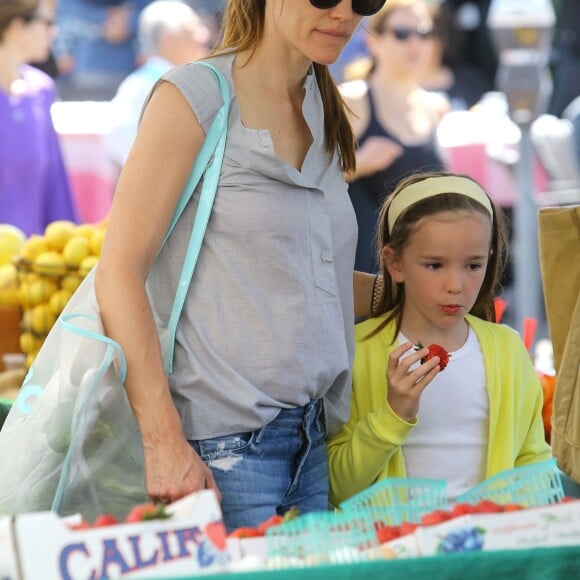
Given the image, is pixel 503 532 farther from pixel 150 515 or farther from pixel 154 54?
pixel 154 54

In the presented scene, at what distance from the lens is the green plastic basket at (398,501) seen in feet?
4.56

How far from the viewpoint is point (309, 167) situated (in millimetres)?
1741

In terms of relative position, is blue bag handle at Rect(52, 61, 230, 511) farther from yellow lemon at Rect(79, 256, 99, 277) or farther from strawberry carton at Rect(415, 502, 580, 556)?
yellow lemon at Rect(79, 256, 99, 277)

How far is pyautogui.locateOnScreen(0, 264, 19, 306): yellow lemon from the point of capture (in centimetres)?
282

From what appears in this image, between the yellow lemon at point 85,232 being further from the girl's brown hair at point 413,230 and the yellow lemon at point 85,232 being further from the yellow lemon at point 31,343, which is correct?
the girl's brown hair at point 413,230

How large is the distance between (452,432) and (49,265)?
109cm

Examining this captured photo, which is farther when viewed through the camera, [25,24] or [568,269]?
[25,24]

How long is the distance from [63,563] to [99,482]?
1.32 ft

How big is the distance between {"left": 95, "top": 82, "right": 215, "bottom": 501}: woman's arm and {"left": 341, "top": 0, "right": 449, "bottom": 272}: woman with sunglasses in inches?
102

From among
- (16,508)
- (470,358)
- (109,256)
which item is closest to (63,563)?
(16,508)

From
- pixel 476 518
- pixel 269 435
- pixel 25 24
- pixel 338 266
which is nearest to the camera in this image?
pixel 476 518

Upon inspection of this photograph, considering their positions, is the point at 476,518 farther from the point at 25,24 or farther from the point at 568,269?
the point at 25,24

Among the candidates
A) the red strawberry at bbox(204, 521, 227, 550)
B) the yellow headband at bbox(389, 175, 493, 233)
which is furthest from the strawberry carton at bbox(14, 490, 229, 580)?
the yellow headband at bbox(389, 175, 493, 233)

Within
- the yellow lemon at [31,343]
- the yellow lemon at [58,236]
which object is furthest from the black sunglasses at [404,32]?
the yellow lemon at [31,343]
